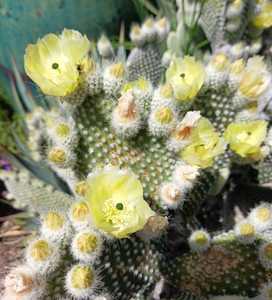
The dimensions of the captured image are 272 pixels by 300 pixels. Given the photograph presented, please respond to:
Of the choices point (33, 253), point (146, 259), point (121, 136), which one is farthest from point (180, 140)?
point (33, 253)

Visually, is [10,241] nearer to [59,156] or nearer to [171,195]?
[59,156]

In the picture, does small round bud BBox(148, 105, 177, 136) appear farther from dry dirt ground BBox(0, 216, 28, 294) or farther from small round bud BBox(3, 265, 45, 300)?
dry dirt ground BBox(0, 216, 28, 294)

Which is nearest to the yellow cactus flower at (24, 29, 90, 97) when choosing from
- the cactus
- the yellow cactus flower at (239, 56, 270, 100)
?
the cactus

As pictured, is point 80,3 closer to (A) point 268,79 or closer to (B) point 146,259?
(A) point 268,79

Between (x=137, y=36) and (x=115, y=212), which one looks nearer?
(x=115, y=212)

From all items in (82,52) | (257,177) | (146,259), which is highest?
(82,52)

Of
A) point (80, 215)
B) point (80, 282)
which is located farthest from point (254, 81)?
point (80, 282)
